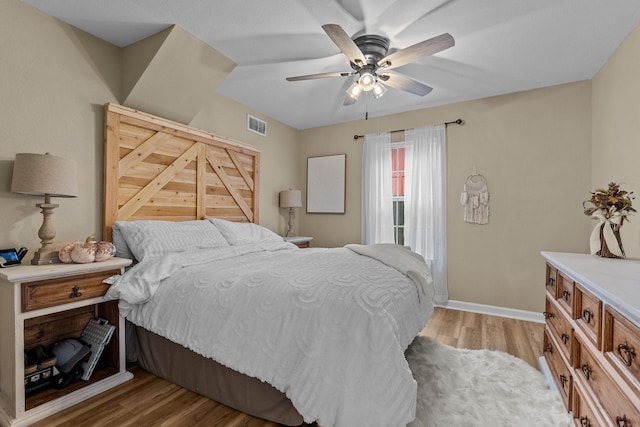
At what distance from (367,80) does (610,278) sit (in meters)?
1.88

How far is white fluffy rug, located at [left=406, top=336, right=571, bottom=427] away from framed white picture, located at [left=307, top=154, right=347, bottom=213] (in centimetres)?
262

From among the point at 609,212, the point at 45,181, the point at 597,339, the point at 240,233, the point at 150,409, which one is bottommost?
the point at 150,409

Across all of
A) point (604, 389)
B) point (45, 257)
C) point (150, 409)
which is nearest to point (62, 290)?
point (45, 257)

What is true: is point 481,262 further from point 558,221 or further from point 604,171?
point 604,171

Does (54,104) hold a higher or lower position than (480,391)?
higher

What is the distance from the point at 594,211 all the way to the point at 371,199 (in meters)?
2.62

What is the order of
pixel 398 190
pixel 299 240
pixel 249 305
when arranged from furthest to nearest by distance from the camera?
pixel 398 190 → pixel 299 240 → pixel 249 305

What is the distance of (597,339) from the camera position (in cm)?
132

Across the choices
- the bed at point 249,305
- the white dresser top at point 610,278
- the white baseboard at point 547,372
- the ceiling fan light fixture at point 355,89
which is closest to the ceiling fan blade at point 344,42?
the ceiling fan light fixture at point 355,89

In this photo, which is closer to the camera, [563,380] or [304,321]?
[304,321]

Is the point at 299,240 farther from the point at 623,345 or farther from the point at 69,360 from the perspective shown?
the point at 623,345

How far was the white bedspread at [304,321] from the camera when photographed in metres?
1.33

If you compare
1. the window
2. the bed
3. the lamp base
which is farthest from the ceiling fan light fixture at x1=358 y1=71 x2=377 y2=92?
the lamp base

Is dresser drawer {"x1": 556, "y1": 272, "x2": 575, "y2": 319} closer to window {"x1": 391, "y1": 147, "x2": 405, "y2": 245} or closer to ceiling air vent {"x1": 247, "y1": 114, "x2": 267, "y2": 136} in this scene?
window {"x1": 391, "y1": 147, "x2": 405, "y2": 245}
